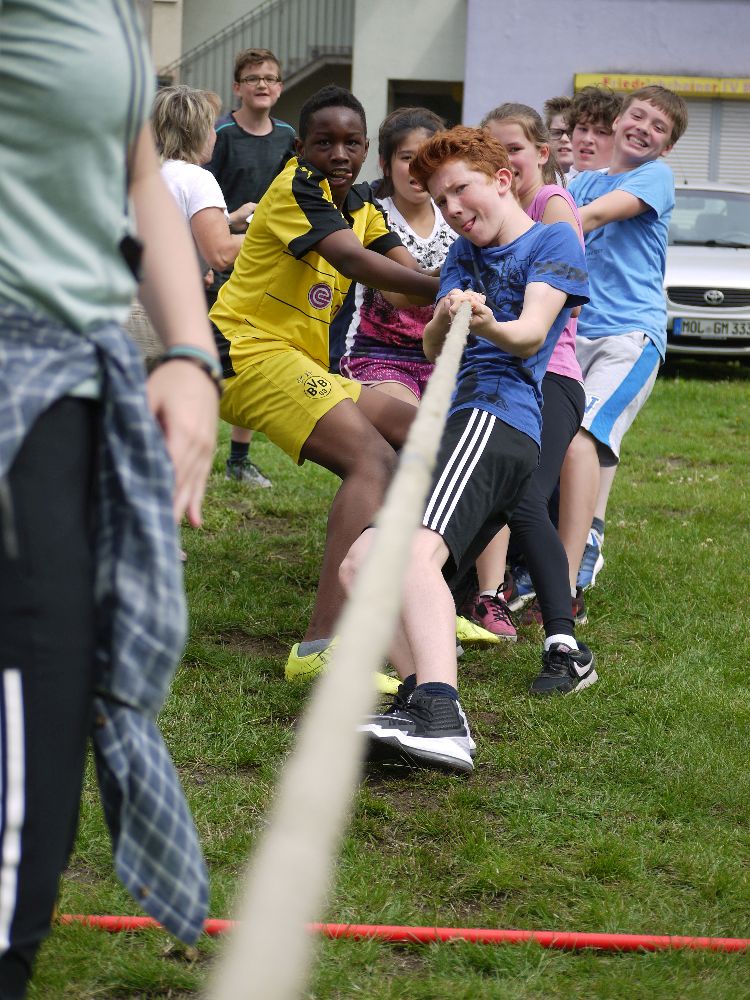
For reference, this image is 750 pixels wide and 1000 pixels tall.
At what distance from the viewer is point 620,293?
566cm

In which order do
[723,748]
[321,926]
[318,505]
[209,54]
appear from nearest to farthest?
[321,926], [723,748], [318,505], [209,54]

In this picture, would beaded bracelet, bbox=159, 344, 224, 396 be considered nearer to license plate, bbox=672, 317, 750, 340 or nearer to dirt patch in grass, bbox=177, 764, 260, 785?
dirt patch in grass, bbox=177, 764, 260, 785

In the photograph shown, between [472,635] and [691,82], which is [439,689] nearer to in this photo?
[472,635]

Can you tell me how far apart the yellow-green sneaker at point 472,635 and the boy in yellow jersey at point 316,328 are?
576 millimetres

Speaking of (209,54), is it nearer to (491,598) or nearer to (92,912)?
(491,598)

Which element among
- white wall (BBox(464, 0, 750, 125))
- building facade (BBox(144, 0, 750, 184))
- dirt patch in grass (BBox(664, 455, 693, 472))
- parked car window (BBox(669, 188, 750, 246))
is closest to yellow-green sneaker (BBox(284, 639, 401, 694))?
dirt patch in grass (BBox(664, 455, 693, 472))

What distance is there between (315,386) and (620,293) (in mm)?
1701

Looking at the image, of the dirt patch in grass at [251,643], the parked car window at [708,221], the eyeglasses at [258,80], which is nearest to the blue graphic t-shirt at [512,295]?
the dirt patch in grass at [251,643]

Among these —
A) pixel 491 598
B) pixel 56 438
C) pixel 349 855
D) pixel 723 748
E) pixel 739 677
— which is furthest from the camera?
pixel 491 598

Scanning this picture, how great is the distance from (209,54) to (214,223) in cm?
2038

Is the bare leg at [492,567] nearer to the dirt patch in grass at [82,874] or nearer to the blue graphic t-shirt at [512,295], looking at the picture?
the blue graphic t-shirt at [512,295]

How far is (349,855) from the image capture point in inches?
126

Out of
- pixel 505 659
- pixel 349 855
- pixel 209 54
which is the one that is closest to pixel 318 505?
pixel 505 659

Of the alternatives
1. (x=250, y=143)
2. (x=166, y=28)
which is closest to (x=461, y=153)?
(x=250, y=143)
